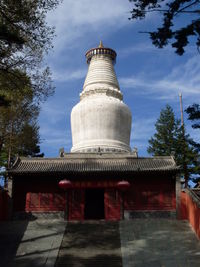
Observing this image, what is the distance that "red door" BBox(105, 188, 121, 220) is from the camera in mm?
18797

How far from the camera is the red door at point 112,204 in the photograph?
1880 centimetres

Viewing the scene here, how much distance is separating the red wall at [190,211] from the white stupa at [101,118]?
8179 mm

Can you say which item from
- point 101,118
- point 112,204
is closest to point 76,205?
point 112,204

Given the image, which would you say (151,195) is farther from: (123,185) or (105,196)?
(105,196)

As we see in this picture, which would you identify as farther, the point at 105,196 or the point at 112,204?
the point at 105,196

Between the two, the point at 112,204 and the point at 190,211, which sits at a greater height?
the point at 112,204

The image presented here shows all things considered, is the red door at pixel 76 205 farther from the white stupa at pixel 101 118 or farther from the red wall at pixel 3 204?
the white stupa at pixel 101 118

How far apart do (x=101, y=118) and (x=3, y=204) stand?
36.0ft

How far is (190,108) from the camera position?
12.0 metres

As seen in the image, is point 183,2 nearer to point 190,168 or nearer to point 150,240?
point 150,240

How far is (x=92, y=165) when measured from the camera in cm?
2022

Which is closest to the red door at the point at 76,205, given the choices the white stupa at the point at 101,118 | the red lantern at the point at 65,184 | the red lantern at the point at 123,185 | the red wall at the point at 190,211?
the red lantern at the point at 65,184

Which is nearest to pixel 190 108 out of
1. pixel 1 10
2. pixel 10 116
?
pixel 1 10

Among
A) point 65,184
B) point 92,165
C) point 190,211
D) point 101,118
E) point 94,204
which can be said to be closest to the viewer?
point 190,211
